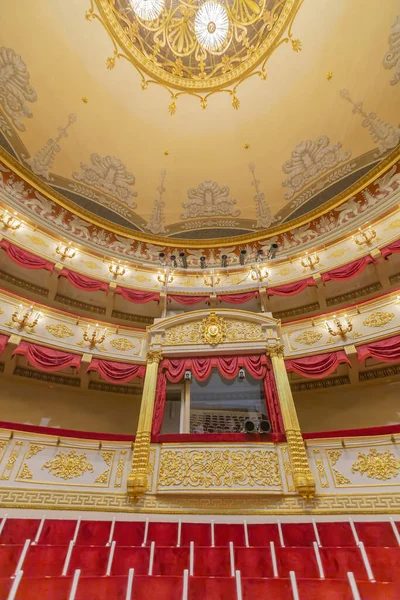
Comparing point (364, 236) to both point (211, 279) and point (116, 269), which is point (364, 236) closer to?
point (211, 279)

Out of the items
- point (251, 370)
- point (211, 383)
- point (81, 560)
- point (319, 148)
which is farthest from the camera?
point (319, 148)

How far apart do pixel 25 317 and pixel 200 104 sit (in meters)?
9.10

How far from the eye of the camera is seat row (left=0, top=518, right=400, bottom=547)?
12.0ft

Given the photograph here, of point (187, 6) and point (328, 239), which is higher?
point (187, 6)

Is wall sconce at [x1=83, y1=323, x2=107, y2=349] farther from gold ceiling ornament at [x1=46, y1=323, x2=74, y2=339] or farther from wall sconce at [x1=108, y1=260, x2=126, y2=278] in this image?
wall sconce at [x1=108, y1=260, x2=126, y2=278]

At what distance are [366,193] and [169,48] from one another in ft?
27.1

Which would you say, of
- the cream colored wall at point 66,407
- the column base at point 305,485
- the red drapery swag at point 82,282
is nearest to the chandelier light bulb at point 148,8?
the red drapery swag at point 82,282

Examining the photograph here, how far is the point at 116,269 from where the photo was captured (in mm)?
8633

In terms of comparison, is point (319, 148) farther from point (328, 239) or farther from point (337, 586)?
point (337, 586)

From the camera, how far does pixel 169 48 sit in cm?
1000

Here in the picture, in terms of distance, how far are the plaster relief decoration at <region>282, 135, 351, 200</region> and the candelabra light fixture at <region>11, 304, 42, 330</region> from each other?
28.8 feet

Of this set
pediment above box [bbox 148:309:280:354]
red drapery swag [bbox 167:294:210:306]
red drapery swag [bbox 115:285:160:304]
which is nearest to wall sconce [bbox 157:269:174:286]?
red drapery swag [bbox 167:294:210:306]

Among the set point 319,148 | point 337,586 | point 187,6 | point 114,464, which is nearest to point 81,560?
point 114,464

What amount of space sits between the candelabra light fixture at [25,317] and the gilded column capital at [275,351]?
5117 millimetres
